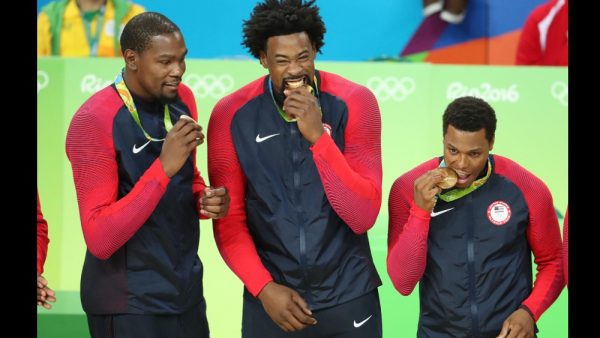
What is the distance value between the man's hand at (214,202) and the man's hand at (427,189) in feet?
2.30

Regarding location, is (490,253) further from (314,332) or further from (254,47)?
(254,47)

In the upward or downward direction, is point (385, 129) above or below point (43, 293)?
above

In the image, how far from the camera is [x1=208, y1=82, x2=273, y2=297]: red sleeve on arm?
3.32 m

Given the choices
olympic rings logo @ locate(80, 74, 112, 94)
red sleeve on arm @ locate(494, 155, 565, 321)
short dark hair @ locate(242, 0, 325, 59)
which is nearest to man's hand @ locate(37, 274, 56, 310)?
short dark hair @ locate(242, 0, 325, 59)

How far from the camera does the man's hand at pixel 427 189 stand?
129 inches

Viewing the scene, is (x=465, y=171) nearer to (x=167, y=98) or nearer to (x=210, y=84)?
(x=167, y=98)

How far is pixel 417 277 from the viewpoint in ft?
11.3

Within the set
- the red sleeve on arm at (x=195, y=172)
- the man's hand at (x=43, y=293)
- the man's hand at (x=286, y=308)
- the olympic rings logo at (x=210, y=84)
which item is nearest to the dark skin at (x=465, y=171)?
the man's hand at (x=286, y=308)

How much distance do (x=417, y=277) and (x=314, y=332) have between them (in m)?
0.45

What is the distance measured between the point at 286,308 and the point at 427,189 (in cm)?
66

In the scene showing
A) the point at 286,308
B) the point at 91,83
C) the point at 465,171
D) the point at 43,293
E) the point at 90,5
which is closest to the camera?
the point at 43,293

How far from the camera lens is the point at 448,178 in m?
3.38

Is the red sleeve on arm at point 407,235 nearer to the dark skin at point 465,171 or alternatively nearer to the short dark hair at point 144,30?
the dark skin at point 465,171

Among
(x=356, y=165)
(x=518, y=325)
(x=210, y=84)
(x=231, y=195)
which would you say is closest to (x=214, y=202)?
(x=231, y=195)
